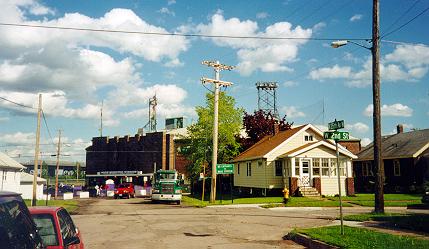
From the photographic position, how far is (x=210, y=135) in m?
51.6

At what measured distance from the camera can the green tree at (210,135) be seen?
5144cm

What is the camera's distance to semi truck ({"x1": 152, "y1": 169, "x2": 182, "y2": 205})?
34812mm

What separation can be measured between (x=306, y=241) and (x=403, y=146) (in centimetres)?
3407

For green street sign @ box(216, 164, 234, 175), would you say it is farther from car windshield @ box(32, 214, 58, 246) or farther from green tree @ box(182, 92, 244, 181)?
car windshield @ box(32, 214, 58, 246)

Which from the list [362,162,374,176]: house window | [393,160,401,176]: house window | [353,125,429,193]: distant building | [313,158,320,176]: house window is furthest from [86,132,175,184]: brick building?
[393,160,401,176]: house window

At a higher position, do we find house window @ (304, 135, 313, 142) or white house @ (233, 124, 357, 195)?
house window @ (304, 135, 313, 142)

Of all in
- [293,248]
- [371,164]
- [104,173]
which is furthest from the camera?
[104,173]

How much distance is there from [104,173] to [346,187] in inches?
2146

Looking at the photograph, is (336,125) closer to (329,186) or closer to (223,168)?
(223,168)

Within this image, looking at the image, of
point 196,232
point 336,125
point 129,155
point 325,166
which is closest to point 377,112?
point 336,125

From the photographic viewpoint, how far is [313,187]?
3447 centimetres

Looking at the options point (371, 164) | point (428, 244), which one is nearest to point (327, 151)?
point (371, 164)

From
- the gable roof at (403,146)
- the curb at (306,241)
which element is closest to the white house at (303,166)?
the gable roof at (403,146)

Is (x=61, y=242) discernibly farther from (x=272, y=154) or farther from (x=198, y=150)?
(x=198, y=150)
